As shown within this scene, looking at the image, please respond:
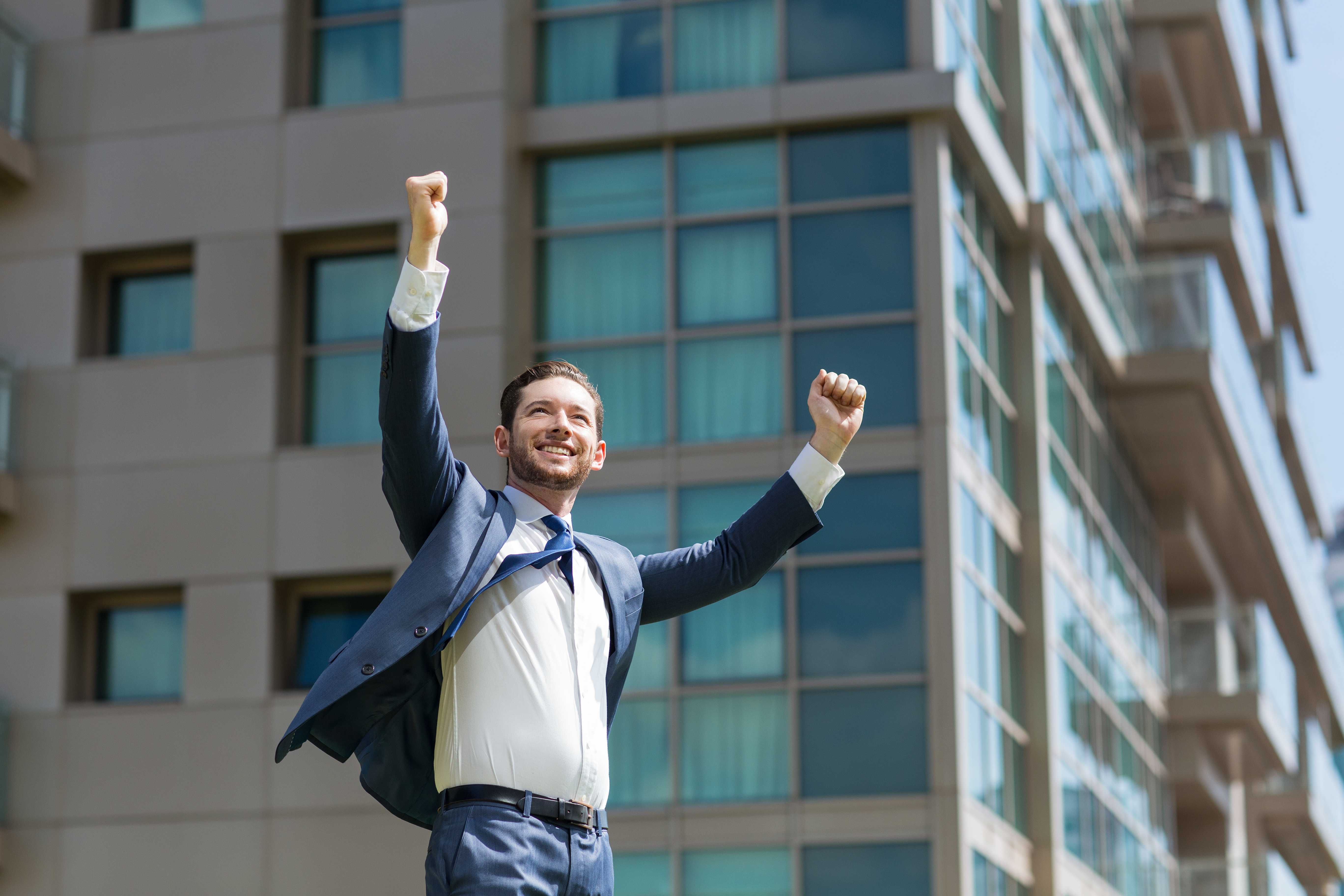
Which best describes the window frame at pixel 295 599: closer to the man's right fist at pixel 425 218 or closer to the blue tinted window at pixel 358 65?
the blue tinted window at pixel 358 65

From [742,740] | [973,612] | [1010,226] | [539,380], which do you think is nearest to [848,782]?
[742,740]

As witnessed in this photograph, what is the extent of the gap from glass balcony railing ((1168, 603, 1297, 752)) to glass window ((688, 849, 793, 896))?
39.2 feet

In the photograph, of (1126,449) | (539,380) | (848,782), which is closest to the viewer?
(539,380)

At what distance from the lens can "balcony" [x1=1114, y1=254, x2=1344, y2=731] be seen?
27391mm

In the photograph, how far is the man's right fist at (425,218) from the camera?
4.78 meters

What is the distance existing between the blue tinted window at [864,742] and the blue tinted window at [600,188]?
4.88 metres

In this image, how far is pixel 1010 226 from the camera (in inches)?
898

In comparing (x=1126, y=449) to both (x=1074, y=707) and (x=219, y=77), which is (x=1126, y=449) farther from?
(x=219, y=77)

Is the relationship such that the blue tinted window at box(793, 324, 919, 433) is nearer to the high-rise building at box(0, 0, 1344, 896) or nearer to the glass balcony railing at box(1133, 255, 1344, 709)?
the high-rise building at box(0, 0, 1344, 896)

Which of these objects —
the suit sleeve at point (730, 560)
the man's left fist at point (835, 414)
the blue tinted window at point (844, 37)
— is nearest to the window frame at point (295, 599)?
the blue tinted window at point (844, 37)

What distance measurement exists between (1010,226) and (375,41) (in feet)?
22.6

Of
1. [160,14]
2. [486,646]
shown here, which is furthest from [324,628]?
[486,646]

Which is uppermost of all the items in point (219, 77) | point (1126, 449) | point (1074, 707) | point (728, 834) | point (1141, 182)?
A: point (1141, 182)

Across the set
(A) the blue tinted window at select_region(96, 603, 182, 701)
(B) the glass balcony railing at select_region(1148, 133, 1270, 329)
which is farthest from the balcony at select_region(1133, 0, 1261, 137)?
(A) the blue tinted window at select_region(96, 603, 182, 701)
